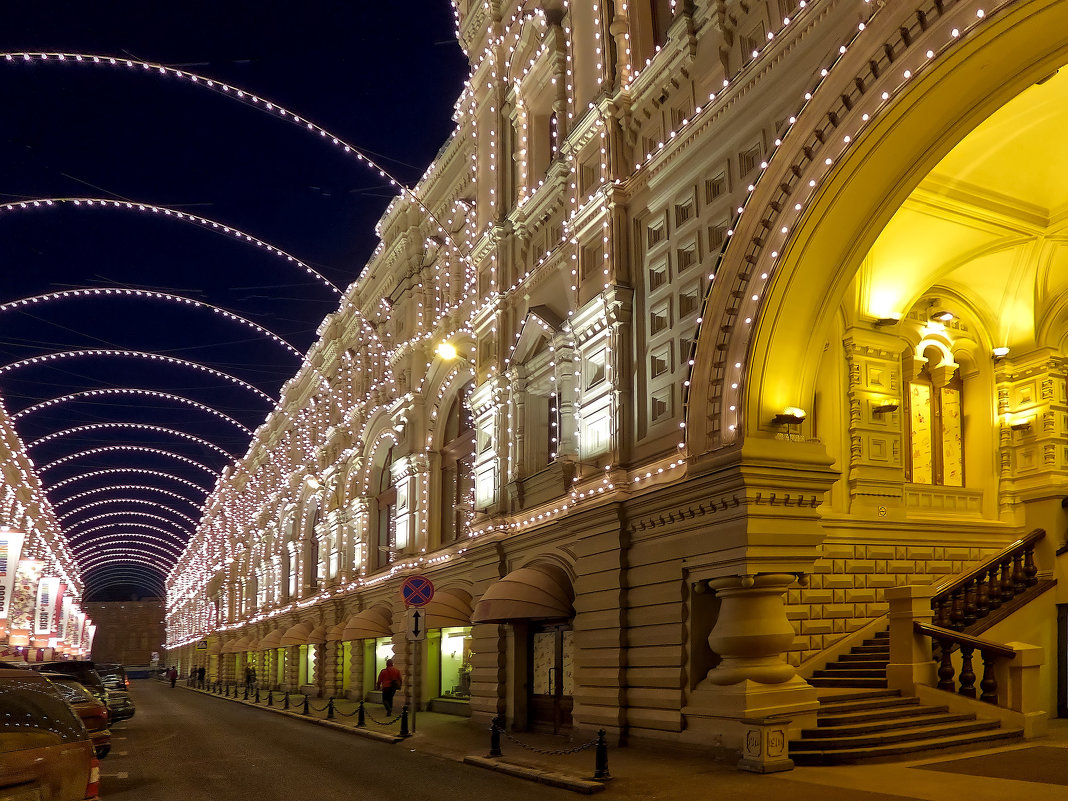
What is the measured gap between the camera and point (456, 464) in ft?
107

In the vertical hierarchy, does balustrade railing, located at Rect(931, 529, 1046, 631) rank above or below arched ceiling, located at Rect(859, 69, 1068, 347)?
below

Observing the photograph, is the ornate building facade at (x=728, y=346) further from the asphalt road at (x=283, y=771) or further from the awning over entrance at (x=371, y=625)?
the asphalt road at (x=283, y=771)

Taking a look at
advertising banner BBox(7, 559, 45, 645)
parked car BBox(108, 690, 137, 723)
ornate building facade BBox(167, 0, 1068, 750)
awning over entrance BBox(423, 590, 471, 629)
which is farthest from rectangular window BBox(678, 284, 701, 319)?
advertising banner BBox(7, 559, 45, 645)

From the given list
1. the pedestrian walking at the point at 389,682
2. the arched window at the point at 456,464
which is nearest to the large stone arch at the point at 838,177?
the arched window at the point at 456,464

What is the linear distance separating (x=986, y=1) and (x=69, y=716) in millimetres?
12103

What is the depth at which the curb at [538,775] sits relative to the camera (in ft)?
46.6

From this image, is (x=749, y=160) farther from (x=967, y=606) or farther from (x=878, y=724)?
(x=878, y=724)

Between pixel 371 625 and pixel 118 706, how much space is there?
977 cm

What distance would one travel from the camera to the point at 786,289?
16344 mm

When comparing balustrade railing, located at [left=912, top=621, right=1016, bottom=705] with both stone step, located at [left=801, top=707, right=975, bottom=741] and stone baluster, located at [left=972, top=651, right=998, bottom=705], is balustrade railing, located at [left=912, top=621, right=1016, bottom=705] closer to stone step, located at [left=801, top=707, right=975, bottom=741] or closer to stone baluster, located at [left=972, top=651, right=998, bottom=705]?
stone baluster, located at [left=972, top=651, right=998, bottom=705]

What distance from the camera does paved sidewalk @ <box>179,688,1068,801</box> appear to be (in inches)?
492

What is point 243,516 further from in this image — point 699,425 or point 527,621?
point 699,425

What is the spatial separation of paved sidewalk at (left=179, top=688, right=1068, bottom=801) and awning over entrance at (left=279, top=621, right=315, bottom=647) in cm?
2860

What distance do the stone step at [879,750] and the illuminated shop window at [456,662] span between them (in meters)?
14.7
